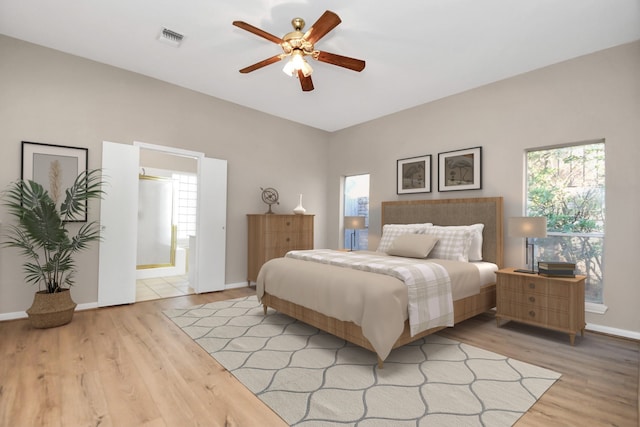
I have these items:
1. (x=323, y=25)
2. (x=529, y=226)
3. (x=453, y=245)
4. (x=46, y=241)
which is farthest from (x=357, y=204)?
(x=46, y=241)

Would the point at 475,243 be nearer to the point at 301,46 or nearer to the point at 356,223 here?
the point at 356,223

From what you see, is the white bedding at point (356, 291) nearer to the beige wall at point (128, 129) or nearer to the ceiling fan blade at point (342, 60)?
the ceiling fan blade at point (342, 60)

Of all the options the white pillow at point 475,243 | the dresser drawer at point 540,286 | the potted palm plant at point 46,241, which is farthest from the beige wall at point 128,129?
the dresser drawer at point 540,286

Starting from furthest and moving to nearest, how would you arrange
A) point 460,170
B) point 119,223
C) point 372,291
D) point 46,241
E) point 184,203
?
point 184,203, point 460,170, point 119,223, point 46,241, point 372,291

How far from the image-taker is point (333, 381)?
2105mm

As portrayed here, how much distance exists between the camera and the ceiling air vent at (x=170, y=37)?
9.90 ft

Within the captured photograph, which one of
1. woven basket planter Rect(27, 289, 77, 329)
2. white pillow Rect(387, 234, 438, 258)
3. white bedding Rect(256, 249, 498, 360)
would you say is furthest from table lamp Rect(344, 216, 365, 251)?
woven basket planter Rect(27, 289, 77, 329)

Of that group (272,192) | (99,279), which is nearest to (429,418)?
(99,279)

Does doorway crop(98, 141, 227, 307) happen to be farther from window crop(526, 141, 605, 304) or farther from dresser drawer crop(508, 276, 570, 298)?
window crop(526, 141, 605, 304)

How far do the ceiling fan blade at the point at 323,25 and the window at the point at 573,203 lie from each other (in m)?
2.89

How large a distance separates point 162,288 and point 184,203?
2.19 metres

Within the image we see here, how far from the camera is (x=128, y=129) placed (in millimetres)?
3914

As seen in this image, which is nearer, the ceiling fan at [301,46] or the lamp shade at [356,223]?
the ceiling fan at [301,46]

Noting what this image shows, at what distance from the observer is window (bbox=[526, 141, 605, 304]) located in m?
3.23
